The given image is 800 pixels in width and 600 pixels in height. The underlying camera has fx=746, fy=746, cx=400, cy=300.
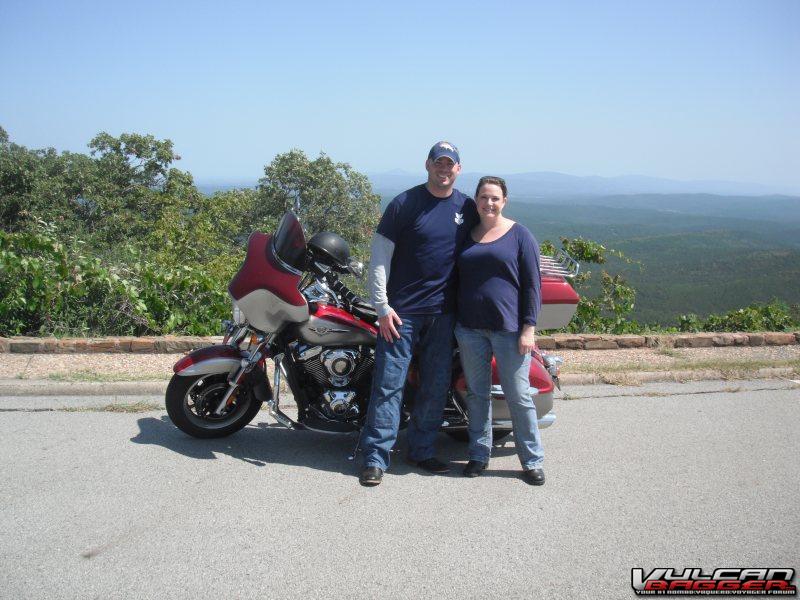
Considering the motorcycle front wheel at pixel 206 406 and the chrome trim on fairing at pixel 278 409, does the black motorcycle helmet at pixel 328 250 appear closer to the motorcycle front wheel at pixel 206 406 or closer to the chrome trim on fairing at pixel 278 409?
the chrome trim on fairing at pixel 278 409

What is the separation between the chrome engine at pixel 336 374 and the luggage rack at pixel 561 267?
4.38ft

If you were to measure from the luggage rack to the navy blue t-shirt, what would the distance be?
72 centimetres

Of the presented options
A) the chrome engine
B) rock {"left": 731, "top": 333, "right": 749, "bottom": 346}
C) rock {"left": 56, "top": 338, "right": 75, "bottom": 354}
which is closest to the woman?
the chrome engine

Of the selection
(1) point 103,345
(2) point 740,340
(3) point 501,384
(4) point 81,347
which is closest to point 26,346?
(4) point 81,347

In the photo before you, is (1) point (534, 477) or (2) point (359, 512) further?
(1) point (534, 477)

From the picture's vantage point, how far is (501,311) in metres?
4.39

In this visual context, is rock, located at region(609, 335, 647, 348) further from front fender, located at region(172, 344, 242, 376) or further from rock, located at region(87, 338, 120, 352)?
rock, located at region(87, 338, 120, 352)

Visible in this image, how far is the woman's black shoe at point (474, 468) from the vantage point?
4660 mm

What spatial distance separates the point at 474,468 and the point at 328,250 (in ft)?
5.39

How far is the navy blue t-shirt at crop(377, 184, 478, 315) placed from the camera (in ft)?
14.7

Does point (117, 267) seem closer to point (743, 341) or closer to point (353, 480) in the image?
point (353, 480)

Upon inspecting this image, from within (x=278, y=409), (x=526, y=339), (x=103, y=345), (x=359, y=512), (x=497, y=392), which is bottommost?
(x=359, y=512)
